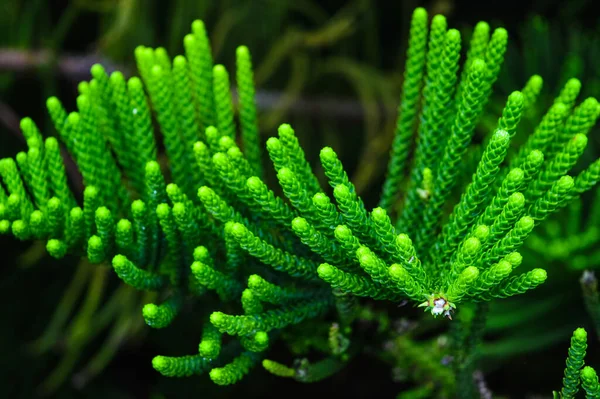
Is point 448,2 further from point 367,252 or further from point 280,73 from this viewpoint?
point 367,252

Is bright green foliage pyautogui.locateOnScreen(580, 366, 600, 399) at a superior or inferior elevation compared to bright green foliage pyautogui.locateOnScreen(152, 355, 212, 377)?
inferior

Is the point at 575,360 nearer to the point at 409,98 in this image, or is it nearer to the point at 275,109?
the point at 409,98

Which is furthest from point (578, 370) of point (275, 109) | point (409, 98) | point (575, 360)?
point (275, 109)

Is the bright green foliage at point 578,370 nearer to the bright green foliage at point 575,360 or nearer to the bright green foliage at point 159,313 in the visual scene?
the bright green foliage at point 575,360

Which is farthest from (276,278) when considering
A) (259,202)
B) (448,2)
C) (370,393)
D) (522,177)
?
(448,2)

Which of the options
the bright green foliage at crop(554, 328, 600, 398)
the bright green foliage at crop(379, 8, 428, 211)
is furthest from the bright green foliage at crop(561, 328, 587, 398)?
the bright green foliage at crop(379, 8, 428, 211)

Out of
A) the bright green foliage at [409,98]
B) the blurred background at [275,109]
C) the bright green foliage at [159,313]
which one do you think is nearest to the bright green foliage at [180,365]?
the bright green foliage at [159,313]

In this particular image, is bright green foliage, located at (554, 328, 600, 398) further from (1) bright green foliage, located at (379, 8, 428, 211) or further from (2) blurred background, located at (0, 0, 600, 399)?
(2) blurred background, located at (0, 0, 600, 399)

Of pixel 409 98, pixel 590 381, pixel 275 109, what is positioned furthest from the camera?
pixel 275 109
